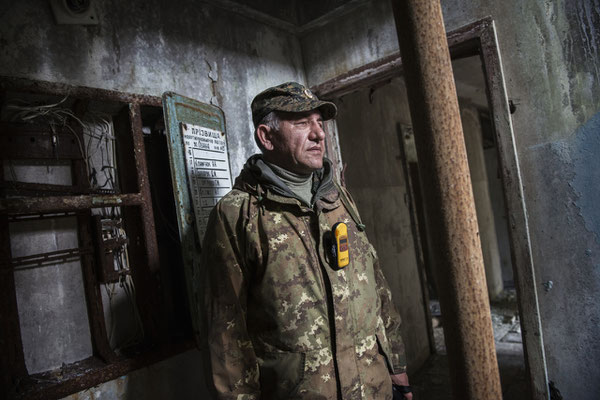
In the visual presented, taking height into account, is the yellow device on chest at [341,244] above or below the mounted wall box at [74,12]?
below

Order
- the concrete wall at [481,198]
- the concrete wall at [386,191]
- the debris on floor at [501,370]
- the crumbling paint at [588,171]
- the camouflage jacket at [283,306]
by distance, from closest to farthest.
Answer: the camouflage jacket at [283,306]
the crumbling paint at [588,171]
the debris on floor at [501,370]
the concrete wall at [386,191]
the concrete wall at [481,198]

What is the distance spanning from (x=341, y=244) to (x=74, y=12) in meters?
1.57

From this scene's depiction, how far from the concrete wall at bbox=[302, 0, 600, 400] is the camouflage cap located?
1023 mm

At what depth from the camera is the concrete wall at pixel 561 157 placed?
5.23 ft

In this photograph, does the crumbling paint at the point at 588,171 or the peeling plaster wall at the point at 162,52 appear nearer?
the peeling plaster wall at the point at 162,52

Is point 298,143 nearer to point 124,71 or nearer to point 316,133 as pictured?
point 316,133

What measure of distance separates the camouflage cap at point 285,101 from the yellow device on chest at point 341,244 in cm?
51

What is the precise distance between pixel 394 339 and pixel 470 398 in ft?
3.08

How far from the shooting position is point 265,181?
142 centimetres

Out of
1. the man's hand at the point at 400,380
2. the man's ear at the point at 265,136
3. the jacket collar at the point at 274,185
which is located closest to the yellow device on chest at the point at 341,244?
the jacket collar at the point at 274,185

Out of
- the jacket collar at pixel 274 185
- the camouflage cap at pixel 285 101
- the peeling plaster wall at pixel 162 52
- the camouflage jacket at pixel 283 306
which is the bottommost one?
the camouflage jacket at pixel 283 306

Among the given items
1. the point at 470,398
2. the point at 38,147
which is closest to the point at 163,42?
the point at 38,147

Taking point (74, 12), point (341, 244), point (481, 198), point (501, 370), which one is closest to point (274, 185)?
point (341, 244)

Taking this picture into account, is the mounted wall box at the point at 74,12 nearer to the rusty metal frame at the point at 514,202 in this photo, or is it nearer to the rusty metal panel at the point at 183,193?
the rusty metal panel at the point at 183,193
